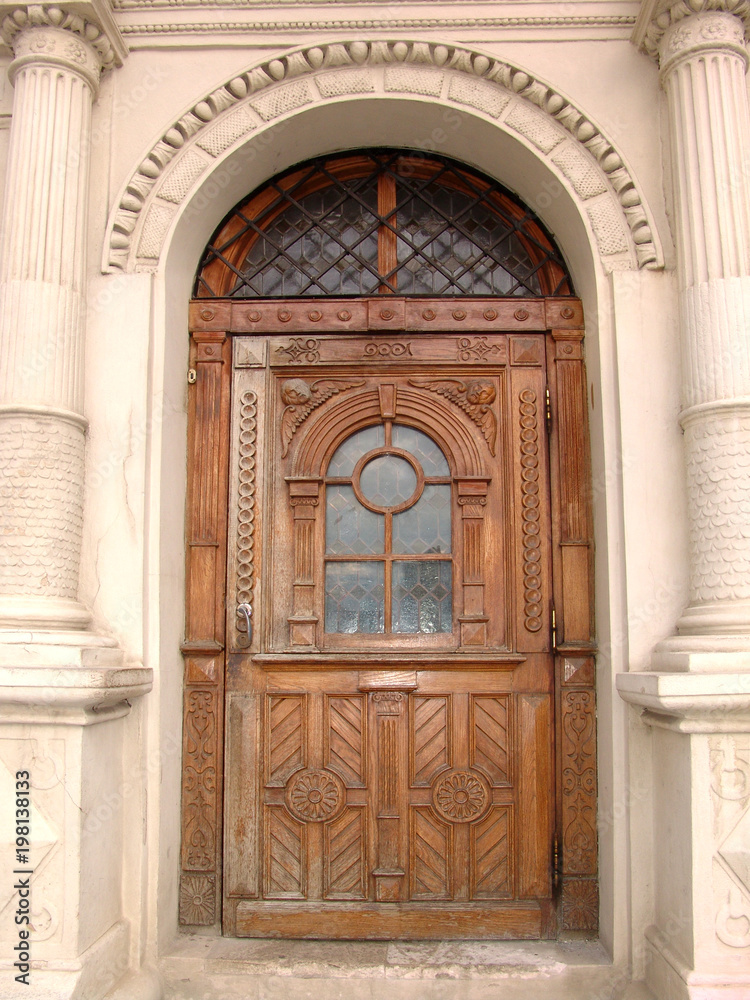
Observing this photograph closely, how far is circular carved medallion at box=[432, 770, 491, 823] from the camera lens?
12.9 feet

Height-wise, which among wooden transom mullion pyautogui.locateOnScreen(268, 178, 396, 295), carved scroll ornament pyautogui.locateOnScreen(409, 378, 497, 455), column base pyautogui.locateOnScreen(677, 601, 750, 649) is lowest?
column base pyautogui.locateOnScreen(677, 601, 750, 649)

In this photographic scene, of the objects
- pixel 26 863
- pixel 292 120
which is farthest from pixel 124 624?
pixel 292 120

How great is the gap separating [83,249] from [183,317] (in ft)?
1.81

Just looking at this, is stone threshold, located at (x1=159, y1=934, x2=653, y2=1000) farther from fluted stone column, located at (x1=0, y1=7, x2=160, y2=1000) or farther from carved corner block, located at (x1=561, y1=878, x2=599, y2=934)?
fluted stone column, located at (x1=0, y1=7, x2=160, y2=1000)

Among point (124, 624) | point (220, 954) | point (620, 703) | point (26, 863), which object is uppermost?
point (124, 624)

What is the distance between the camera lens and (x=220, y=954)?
12.2ft

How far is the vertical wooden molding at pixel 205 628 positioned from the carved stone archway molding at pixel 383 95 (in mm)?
650

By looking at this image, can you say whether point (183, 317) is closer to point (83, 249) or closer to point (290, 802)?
point (83, 249)

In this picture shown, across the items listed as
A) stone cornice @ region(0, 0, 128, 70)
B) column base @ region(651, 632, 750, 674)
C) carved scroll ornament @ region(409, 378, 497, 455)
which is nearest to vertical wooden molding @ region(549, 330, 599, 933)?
carved scroll ornament @ region(409, 378, 497, 455)

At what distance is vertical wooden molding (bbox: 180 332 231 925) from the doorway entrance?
0.01m

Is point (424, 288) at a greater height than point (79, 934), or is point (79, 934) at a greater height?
point (424, 288)

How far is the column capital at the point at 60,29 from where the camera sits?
12.3 feet

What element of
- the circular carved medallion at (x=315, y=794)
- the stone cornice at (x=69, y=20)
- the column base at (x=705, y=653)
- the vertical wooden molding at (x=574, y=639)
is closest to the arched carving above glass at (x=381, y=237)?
the vertical wooden molding at (x=574, y=639)

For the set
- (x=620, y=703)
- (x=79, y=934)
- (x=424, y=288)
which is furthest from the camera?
(x=424, y=288)
